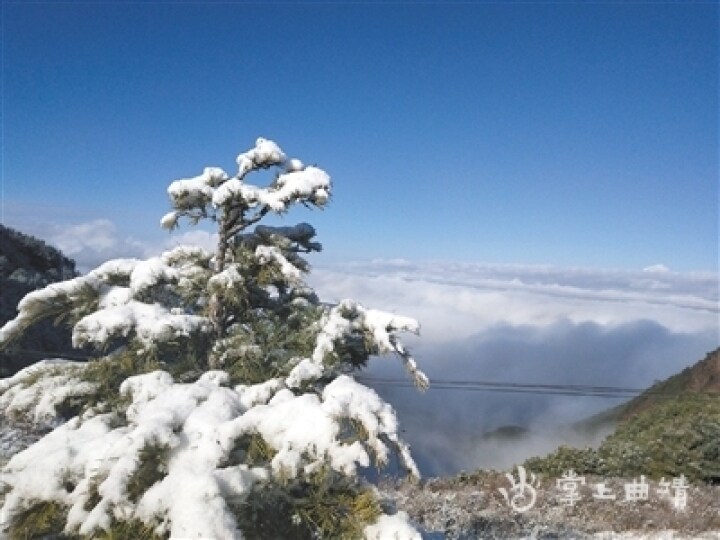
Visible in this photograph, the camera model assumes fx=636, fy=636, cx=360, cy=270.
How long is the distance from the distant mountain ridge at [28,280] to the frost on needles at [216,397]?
7.07 meters

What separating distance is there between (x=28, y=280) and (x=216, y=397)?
14.4 metres

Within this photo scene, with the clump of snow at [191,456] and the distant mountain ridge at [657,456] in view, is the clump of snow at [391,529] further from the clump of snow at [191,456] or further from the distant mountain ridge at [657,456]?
the distant mountain ridge at [657,456]

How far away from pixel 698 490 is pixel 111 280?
10.6 metres

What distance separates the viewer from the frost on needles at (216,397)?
3051mm

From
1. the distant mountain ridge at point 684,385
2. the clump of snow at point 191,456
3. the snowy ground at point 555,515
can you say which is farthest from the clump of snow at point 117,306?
the distant mountain ridge at point 684,385

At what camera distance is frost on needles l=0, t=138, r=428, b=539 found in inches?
→ 120

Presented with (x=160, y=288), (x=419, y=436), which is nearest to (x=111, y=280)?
(x=160, y=288)

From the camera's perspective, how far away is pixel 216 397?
347 centimetres

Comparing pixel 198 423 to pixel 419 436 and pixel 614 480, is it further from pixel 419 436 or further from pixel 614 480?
pixel 419 436

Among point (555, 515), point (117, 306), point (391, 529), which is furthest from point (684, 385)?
point (117, 306)

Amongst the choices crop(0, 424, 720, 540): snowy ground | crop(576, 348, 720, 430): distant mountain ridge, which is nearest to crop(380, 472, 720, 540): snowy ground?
crop(0, 424, 720, 540): snowy ground

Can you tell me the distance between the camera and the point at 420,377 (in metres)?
3.88

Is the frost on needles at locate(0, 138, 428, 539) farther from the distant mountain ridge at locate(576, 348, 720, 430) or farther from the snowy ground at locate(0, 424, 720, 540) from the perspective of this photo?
the distant mountain ridge at locate(576, 348, 720, 430)

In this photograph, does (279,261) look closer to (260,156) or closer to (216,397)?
(260,156)
